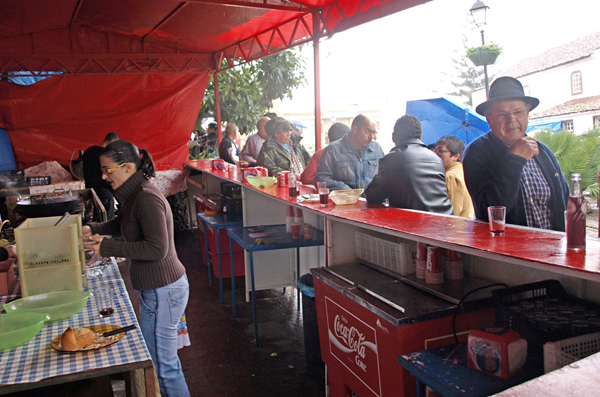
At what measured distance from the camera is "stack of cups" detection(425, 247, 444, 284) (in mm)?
2479

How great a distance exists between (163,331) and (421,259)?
5.13ft

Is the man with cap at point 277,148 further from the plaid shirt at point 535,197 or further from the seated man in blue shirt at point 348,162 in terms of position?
the plaid shirt at point 535,197

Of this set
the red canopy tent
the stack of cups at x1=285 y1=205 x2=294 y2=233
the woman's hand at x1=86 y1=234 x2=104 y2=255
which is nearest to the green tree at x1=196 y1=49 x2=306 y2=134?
the red canopy tent

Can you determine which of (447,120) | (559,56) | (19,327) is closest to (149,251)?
(19,327)

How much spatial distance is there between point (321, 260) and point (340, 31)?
3114mm


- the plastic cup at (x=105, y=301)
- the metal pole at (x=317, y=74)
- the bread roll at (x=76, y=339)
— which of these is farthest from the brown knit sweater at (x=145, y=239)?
the metal pole at (x=317, y=74)

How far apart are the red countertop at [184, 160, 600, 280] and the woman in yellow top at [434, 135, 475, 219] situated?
133cm

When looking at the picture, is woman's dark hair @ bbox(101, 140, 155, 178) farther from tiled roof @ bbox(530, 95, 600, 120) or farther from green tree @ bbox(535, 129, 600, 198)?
tiled roof @ bbox(530, 95, 600, 120)

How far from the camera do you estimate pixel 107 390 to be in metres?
2.33

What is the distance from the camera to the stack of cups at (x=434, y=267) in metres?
2.48

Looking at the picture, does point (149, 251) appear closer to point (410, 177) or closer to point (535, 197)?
point (410, 177)

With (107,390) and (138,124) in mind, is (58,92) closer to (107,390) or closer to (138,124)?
(138,124)

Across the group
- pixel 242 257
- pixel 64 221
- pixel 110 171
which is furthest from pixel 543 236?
pixel 242 257

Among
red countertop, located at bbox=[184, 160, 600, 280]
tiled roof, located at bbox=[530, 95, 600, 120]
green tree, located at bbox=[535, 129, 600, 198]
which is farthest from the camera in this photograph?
tiled roof, located at bbox=[530, 95, 600, 120]
